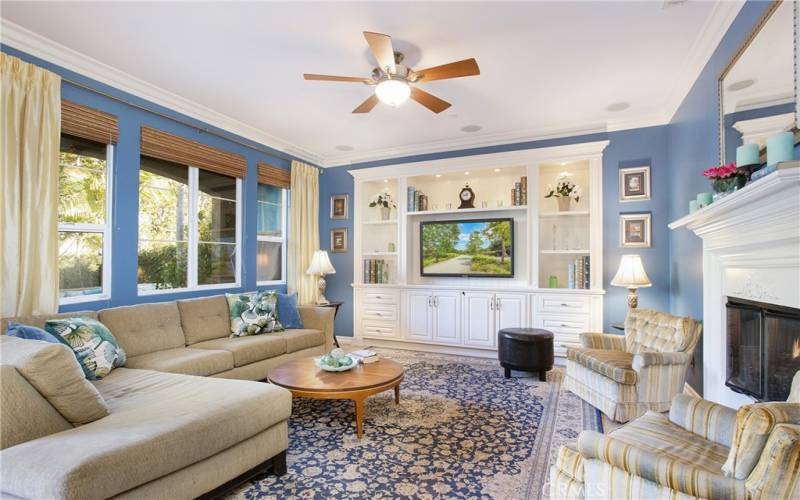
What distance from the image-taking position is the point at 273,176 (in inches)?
206

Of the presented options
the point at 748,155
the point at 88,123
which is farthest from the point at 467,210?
the point at 88,123

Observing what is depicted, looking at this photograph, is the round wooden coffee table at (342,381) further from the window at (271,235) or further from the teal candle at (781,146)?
the teal candle at (781,146)

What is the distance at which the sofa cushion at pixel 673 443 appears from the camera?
1488mm

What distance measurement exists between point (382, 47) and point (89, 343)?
8.69ft

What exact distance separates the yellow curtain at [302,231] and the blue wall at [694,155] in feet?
14.2

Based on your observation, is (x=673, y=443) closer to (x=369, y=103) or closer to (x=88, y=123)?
(x=369, y=103)

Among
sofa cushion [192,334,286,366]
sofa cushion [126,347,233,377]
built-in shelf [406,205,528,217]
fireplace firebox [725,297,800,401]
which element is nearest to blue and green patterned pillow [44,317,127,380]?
sofa cushion [126,347,233,377]

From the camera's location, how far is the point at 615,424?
2.90 meters

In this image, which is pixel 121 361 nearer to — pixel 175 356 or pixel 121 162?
pixel 175 356

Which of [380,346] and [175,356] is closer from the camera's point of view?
[175,356]

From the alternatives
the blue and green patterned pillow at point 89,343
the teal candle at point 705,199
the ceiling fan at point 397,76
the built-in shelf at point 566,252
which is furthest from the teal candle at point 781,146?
the blue and green patterned pillow at point 89,343

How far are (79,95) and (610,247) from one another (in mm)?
5237

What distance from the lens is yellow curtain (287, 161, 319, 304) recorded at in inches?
215

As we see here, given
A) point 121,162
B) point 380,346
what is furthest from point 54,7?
point 380,346
